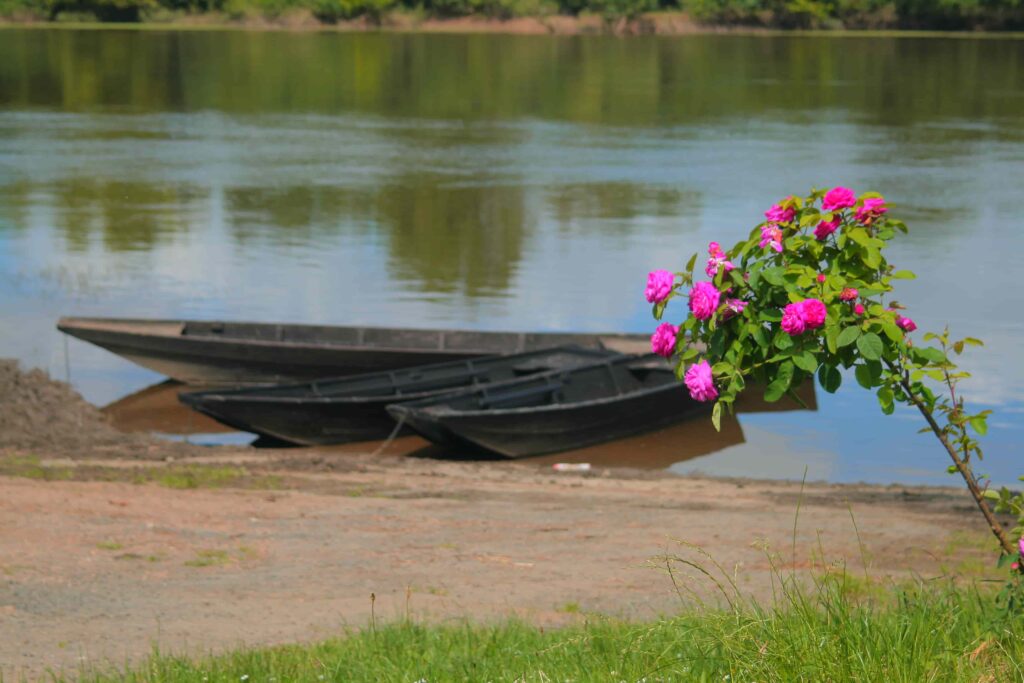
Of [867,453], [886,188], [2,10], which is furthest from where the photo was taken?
[2,10]

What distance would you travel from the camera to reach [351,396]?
51.3 ft

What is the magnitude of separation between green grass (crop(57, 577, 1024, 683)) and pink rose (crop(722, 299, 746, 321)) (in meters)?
1.17

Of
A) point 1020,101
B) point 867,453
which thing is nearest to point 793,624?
point 867,453

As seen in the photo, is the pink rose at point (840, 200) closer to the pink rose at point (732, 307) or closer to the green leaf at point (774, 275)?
the green leaf at point (774, 275)

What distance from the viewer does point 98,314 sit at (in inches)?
805

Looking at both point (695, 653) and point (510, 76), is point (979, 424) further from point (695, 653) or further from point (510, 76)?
point (510, 76)

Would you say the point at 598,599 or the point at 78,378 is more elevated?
the point at 598,599

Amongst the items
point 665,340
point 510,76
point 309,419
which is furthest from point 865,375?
point 510,76

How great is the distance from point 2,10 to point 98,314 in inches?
3145

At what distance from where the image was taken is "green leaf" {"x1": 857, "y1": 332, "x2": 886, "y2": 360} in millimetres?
5527

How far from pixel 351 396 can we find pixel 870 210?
1042cm

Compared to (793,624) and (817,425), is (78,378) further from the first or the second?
(793,624)

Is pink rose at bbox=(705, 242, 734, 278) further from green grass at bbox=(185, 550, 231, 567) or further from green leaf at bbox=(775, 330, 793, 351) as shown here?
green grass at bbox=(185, 550, 231, 567)

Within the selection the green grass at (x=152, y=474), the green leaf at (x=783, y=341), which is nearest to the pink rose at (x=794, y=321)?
the green leaf at (x=783, y=341)
